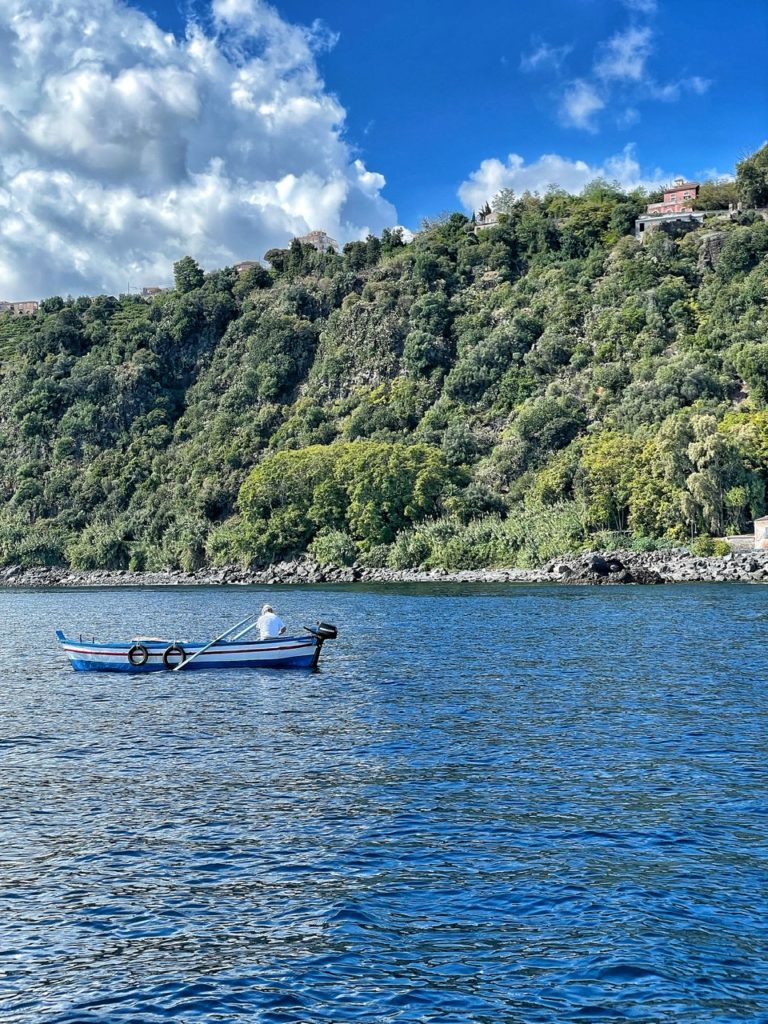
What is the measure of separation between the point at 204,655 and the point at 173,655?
135 centimetres

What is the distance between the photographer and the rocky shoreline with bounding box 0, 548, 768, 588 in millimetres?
84812

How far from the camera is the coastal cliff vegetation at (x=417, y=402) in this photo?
10675cm

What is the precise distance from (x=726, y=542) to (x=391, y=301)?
86282mm

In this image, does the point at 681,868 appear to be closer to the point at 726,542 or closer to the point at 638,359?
the point at 726,542

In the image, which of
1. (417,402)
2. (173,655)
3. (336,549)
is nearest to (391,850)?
(173,655)

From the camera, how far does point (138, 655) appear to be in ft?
136

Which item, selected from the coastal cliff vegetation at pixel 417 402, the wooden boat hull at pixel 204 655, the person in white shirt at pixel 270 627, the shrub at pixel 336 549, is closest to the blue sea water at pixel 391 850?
the wooden boat hull at pixel 204 655

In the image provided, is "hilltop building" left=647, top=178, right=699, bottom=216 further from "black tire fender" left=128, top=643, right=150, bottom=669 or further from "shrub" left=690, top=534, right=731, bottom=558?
"black tire fender" left=128, top=643, right=150, bottom=669

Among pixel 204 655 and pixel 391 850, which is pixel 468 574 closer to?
pixel 204 655

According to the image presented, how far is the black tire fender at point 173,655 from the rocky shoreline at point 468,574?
52.5 m

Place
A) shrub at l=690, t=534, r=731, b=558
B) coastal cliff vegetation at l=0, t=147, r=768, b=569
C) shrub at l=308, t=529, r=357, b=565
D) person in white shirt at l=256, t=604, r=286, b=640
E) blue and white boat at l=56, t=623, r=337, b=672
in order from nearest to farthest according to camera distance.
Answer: blue and white boat at l=56, t=623, r=337, b=672 → person in white shirt at l=256, t=604, r=286, b=640 → shrub at l=690, t=534, r=731, b=558 → coastal cliff vegetation at l=0, t=147, r=768, b=569 → shrub at l=308, t=529, r=357, b=565

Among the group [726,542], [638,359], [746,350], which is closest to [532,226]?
[638,359]

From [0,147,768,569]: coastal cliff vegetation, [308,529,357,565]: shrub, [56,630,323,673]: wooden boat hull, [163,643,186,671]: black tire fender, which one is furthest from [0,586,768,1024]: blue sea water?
[308,529,357,565]: shrub

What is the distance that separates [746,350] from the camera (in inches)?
4643
